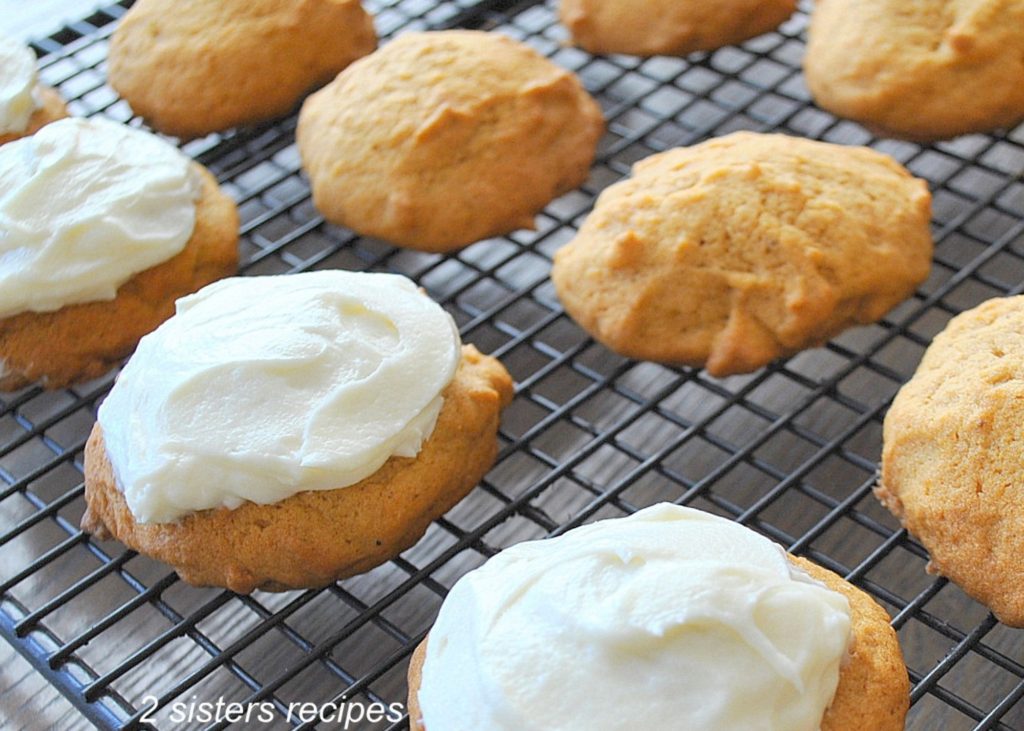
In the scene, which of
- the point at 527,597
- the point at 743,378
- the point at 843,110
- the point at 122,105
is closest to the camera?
the point at 527,597

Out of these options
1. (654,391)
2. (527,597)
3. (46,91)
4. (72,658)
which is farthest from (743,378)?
(46,91)

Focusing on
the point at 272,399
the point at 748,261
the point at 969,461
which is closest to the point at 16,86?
the point at 272,399

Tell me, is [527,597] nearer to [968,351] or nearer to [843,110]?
[968,351]

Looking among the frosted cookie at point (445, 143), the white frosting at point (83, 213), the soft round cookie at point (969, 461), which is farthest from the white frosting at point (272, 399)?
Result: the soft round cookie at point (969, 461)

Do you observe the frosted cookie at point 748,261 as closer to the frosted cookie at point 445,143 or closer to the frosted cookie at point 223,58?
the frosted cookie at point 445,143

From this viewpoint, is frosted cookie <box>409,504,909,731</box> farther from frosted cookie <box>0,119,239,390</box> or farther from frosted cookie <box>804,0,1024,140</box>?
frosted cookie <box>804,0,1024,140</box>

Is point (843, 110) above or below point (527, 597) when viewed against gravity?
below

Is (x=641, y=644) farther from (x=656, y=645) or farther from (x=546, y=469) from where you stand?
(x=546, y=469)
